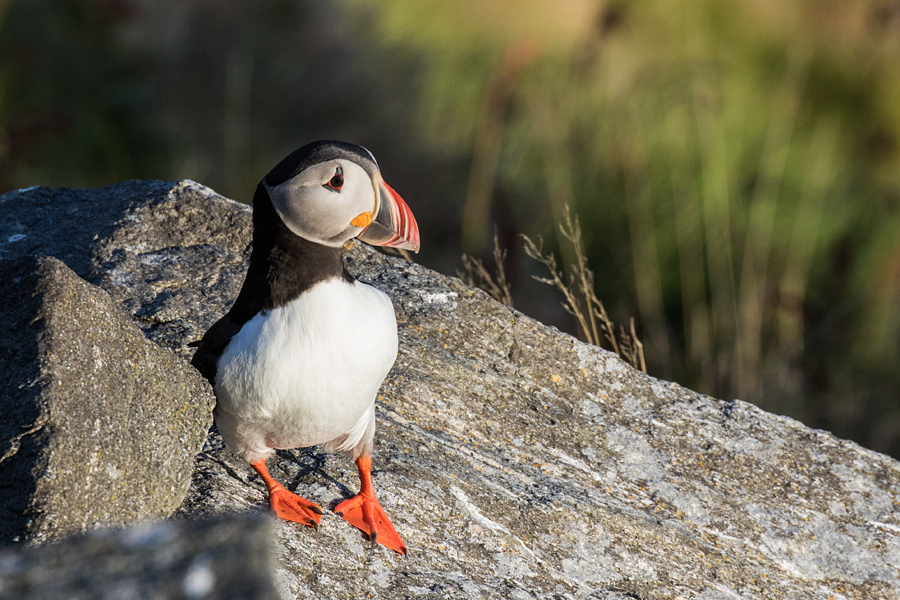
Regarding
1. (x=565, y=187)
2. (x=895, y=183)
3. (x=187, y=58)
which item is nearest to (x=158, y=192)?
(x=565, y=187)

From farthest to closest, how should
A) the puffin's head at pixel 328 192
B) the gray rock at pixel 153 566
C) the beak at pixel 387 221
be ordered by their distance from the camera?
the beak at pixel 387 221 → the puffin's head at pixel 328 192 → the gray rock at pixel 153 566

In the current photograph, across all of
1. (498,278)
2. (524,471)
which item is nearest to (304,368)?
(524,471)

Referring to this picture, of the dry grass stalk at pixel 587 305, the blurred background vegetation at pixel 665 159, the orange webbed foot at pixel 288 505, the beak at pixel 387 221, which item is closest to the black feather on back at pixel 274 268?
the beak at pixel 387 221

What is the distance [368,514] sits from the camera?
105 inches

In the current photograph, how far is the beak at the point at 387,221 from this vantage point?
254 centimetres

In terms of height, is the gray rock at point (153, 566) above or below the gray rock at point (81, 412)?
above

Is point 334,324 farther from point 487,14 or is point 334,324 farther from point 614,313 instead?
point 487,14

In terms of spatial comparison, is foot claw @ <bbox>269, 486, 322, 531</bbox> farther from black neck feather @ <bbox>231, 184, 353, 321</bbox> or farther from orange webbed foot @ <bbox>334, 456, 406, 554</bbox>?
black neck feather @ <bbox>231, 184, 353, 321</bbox>

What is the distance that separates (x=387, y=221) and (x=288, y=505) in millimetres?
888

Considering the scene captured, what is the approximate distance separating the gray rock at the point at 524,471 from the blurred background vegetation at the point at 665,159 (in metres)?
1.72

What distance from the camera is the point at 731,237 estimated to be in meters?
6.34

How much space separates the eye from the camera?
243 centimetres

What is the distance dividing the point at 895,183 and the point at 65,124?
5831 mm

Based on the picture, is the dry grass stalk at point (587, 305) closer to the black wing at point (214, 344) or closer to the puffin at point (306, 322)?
the puffin at point (306, 322)
